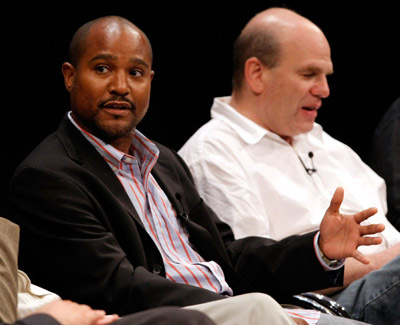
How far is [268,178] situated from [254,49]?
2.21 feet

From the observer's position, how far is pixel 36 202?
230 cm

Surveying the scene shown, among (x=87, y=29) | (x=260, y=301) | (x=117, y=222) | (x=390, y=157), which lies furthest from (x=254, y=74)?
(x=260, y=301)

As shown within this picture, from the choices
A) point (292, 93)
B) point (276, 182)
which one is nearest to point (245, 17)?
point (292, 93)

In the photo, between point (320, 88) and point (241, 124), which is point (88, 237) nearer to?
point (241, 124)

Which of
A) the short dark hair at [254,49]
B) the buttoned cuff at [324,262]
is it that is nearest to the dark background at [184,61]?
the short dark hair at [254,49]

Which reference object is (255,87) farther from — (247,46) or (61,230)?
(61,230)

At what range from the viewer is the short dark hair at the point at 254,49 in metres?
3.55

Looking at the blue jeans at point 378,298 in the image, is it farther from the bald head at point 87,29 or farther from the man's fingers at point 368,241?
the bald head at point 87,29

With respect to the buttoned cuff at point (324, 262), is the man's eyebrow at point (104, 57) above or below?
above

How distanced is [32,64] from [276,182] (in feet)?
3.74

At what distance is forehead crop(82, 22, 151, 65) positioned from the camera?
8.50 ft

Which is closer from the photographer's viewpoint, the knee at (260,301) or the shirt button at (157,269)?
the knee at (260,301)

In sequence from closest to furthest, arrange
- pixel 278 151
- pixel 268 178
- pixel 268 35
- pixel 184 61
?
1. pixel 268 178
2. pixel 278 151
3. pixel 268 35
4. pixel 184 61

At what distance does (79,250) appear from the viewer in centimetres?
225
